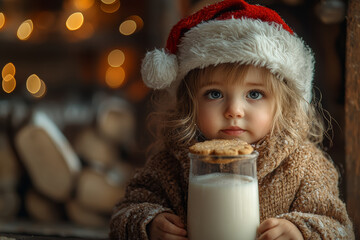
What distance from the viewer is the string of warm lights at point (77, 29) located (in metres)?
2.09

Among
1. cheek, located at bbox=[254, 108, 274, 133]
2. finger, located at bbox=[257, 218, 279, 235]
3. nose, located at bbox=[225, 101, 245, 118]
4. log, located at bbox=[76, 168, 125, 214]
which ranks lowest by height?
log, located at bbox=[76, 168, 125, 214]

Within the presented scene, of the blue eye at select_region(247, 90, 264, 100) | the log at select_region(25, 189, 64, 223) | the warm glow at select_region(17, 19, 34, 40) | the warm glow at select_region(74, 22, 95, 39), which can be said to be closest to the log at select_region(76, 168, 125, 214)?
the log at select_region(25, 189, 64, 223)

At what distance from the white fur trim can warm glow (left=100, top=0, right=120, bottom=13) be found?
161cm

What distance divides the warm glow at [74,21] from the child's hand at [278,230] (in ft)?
5.60

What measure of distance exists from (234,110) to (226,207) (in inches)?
8.0

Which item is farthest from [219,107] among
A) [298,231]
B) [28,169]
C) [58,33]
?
[58,33]

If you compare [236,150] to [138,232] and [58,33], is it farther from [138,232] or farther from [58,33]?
[58,33]

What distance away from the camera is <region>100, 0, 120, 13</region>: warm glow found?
2.30 m

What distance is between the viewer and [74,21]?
2.10m

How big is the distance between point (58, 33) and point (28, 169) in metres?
0.76

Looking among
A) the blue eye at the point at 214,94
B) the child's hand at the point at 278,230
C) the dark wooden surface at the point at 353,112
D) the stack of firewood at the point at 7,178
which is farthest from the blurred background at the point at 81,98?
the child's hand at the point at 278,230

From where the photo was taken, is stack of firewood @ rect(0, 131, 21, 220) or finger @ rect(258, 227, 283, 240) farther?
stack of firewood @ rect(0, 131, 21, 220)

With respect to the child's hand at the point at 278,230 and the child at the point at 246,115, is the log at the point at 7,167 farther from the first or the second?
the child's hand at the point at 278,230

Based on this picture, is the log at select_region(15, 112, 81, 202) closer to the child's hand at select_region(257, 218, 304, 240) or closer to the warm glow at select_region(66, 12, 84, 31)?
the warm glow at select_region(66, 12, 84, 31)
